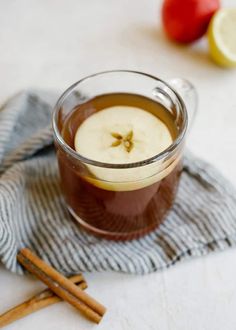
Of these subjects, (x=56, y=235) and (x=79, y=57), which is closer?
(x=56, y=235)

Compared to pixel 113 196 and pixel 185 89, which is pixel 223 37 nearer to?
pixel 185 89

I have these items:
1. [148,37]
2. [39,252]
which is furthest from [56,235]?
[148,37]

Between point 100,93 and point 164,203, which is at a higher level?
point 100,93

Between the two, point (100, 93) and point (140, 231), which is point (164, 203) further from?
point (100, 93)

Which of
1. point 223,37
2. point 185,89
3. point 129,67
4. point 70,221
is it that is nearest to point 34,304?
point 70,221

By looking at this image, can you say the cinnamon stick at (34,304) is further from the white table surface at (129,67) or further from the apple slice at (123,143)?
the apple slice at (123,143)

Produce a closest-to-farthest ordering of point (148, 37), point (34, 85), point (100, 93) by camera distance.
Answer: point (100, 93) → point (34, 85) → point (148, 37)

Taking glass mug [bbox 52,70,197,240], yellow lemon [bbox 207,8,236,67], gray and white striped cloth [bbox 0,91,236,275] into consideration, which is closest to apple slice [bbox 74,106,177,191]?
glass mug [bbox 52,70,197,240]

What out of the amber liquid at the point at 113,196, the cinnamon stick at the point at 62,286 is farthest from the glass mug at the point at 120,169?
the cinnamon stick at the point at 62,286
